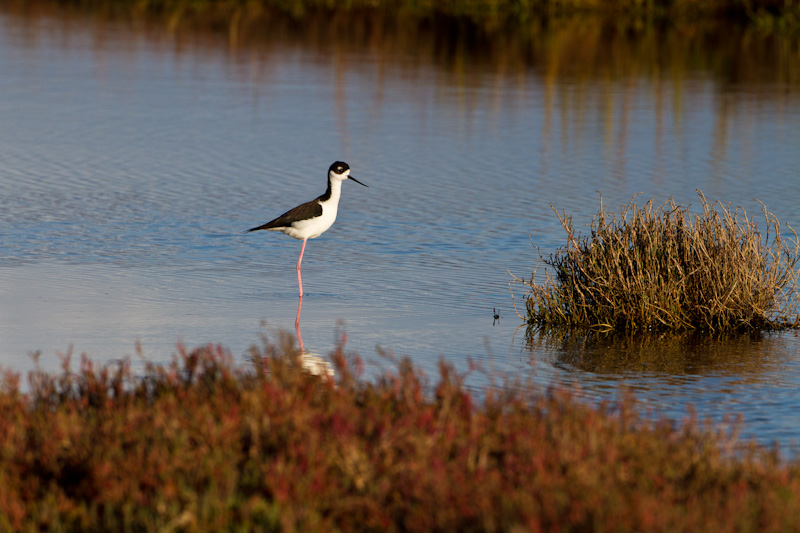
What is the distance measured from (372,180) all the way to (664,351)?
8.56 metres

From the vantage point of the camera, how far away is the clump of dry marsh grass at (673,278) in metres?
9.83

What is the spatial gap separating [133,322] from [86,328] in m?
0.38

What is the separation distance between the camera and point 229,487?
5.18m

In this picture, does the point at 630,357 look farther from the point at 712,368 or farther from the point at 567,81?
the point at 567,81

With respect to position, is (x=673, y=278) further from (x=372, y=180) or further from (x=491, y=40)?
(x=491, y=40)

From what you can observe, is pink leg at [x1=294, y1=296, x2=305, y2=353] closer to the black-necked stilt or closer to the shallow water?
the shallow water

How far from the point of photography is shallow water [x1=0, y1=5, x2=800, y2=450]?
9.48m

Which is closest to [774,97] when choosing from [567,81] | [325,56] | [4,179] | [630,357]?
[567,81]

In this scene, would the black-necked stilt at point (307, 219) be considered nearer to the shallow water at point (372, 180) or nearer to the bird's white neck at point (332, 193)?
the bird's white neck at point (332, 193)

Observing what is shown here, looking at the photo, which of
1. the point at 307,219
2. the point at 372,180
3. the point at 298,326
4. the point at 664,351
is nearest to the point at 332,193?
the point at 307,219

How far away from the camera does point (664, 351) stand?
9547 millimetres

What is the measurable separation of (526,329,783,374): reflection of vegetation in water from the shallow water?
1.3 inches

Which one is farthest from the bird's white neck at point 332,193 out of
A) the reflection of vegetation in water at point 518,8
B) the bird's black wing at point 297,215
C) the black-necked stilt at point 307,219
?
the reflection of vegetation in water at point 518,8

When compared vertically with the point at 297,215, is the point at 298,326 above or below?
below
